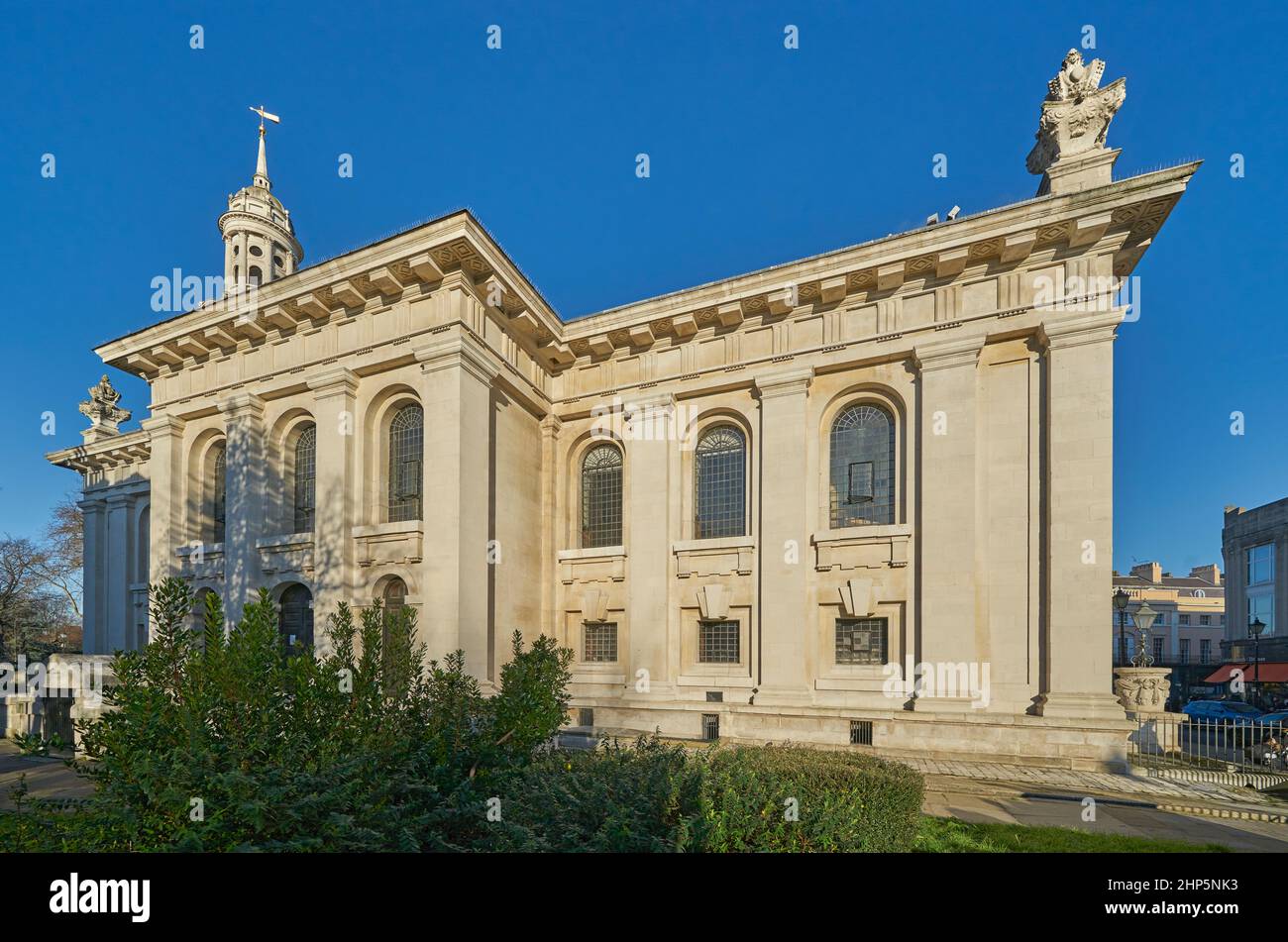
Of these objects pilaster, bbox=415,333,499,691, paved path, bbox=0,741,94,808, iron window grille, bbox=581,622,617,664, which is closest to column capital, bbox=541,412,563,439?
pilaster, bbox=415,333,499,691

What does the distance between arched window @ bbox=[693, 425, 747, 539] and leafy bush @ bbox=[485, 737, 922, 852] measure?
42.5 ft

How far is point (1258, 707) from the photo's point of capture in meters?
33.4

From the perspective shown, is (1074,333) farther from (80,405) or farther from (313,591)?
(80,405)

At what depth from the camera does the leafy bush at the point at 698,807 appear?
4.86m

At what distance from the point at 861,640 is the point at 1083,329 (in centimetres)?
1014

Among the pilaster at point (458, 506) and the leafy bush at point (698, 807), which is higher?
the pilaster at point (458, 506)

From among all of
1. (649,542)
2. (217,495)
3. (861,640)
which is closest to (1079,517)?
(861,640)

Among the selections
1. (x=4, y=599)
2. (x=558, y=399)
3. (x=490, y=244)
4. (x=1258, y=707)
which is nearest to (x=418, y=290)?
(x=490, y=244)

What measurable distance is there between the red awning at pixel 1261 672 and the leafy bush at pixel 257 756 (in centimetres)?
5296

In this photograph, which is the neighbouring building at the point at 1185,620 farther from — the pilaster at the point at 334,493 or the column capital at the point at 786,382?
the pilaster at the point at 334,493

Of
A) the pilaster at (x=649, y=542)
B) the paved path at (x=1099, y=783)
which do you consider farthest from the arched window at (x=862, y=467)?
the paved path at (x=1099, y=783)

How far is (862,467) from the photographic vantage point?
61.1 feet

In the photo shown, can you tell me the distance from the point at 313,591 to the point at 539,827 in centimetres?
1683

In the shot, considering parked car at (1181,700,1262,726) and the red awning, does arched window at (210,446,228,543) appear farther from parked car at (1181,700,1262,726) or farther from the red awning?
the red awning
